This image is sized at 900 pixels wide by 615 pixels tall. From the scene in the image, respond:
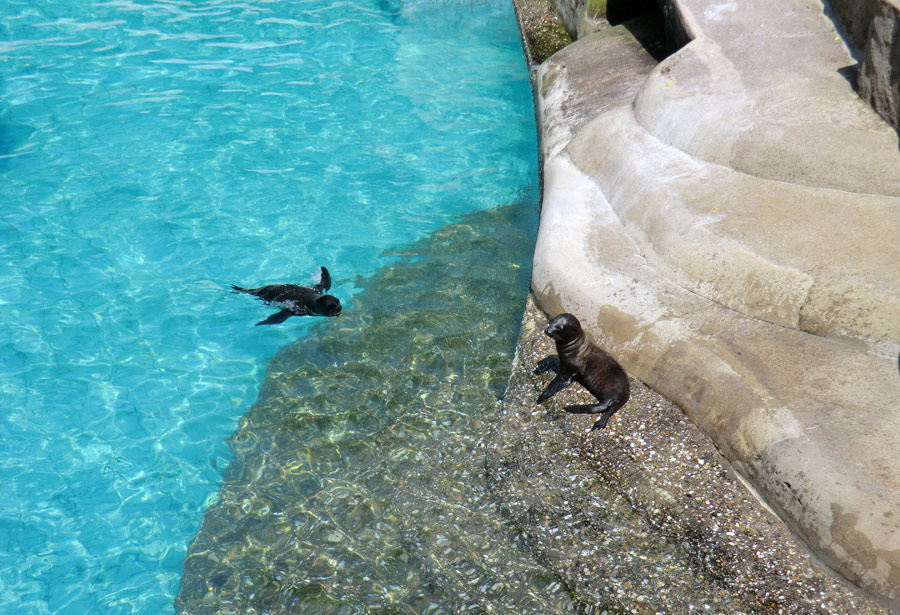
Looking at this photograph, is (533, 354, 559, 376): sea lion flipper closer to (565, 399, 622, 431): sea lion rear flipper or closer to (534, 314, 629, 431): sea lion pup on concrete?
(534, 314, 629, 431): sea lion pup on concrete

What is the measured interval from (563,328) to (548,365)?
584 millimetres

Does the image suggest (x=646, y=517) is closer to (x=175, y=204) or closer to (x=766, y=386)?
(x=766, y=386)

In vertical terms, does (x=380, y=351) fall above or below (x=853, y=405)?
below

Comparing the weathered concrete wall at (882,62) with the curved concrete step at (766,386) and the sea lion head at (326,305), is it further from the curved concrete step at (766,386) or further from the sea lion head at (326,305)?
the sea lion head at (326,305)

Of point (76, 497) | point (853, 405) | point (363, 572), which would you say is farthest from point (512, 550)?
point (76, 497)

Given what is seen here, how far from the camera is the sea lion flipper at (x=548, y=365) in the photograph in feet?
17.5

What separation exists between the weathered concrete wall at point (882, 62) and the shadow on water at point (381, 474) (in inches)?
139

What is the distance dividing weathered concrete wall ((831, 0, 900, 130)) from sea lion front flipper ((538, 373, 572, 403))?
3257 mm

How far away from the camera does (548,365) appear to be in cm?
536

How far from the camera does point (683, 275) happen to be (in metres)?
5.44

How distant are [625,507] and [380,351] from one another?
124 inches

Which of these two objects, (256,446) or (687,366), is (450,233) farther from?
(687,366)

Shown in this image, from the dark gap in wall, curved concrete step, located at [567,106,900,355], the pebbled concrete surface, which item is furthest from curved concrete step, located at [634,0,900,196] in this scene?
the pebbled concrete surface

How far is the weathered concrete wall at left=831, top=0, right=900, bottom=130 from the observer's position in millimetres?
5422
